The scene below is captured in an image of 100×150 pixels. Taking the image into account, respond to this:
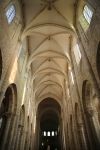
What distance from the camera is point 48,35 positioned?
16.2m

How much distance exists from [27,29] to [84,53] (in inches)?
234

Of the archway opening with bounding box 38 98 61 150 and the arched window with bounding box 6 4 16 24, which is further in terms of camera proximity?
the archway opening with bounding box 38 98 61 150

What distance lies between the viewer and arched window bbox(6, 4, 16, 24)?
1076 cm

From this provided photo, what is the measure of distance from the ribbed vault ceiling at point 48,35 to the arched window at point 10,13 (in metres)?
1.87

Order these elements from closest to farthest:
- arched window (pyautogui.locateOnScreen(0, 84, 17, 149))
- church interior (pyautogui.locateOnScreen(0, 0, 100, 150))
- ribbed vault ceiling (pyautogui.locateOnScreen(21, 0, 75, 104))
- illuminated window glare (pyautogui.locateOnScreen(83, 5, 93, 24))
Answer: church interior (pyautogui.locateOnScreen(0, 0, 100, 150)), arched window (pyautogui.locateOnScreen(0, 84, 17, 149)), illuminated window glare (pyautogui.locateOnScreen(83, 5, 93, 24)), ribbed vault ceiling (pyautogui.locateOnScreen(21, 0, 75, 104))

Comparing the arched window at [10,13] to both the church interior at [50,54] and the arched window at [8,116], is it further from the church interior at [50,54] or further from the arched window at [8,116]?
the arched window at [8,116]

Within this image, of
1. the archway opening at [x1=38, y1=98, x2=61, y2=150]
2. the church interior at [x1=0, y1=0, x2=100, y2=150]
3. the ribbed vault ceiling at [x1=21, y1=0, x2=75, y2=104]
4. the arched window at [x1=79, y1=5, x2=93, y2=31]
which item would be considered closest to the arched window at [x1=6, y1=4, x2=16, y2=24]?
the church interior at [x1=0, y1=0, x2=100, y2=150]

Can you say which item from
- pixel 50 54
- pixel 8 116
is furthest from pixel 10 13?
pixel 50 54

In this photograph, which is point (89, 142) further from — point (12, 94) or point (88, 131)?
point (12, 94)

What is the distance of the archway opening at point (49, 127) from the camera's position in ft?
106

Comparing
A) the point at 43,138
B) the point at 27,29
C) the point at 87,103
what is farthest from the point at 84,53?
the point at 43,138

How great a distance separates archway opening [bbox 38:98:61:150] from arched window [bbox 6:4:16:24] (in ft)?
74.8

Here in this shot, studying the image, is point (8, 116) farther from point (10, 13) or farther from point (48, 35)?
point (48, 35)

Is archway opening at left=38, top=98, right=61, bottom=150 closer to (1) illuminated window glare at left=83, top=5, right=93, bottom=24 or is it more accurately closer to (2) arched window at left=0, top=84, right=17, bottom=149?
(2) arched window at left=0, top=84, right=17, bottom=149
